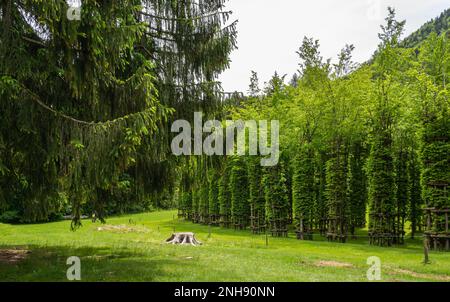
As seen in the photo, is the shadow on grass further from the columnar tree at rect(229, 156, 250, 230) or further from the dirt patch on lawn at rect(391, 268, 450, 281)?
the columnar tree at rect(229, 156, 250, 230)

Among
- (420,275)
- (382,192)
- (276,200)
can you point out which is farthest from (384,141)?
(420,275)

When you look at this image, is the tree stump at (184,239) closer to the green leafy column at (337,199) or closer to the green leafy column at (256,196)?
the green leafy column at (337,199)

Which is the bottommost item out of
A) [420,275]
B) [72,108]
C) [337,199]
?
[420,275]

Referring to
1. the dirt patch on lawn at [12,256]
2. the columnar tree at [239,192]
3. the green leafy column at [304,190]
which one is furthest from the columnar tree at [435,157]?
the dirt patch on lawn at [12,256]

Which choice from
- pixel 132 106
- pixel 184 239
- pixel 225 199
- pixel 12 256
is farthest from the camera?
pixel 225 199

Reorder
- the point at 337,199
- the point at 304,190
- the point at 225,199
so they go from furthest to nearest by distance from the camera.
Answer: the point at 225,199, the point at 304,190, the point at 337,199

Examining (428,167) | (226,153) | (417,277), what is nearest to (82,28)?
(226,153)

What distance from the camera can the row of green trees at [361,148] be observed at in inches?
1033

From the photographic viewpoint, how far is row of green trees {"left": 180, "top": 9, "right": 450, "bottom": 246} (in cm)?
2625

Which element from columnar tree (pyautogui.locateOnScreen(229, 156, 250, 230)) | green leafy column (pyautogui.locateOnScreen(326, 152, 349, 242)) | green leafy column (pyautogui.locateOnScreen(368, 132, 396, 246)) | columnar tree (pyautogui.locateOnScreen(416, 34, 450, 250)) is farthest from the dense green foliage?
columnar tree (pyautogui.locateOnScreen(229, 156, 250, 230))

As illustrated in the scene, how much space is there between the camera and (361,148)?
124 feet

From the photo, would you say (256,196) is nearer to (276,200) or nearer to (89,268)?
(276,200)

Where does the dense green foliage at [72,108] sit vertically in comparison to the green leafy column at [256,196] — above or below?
above
